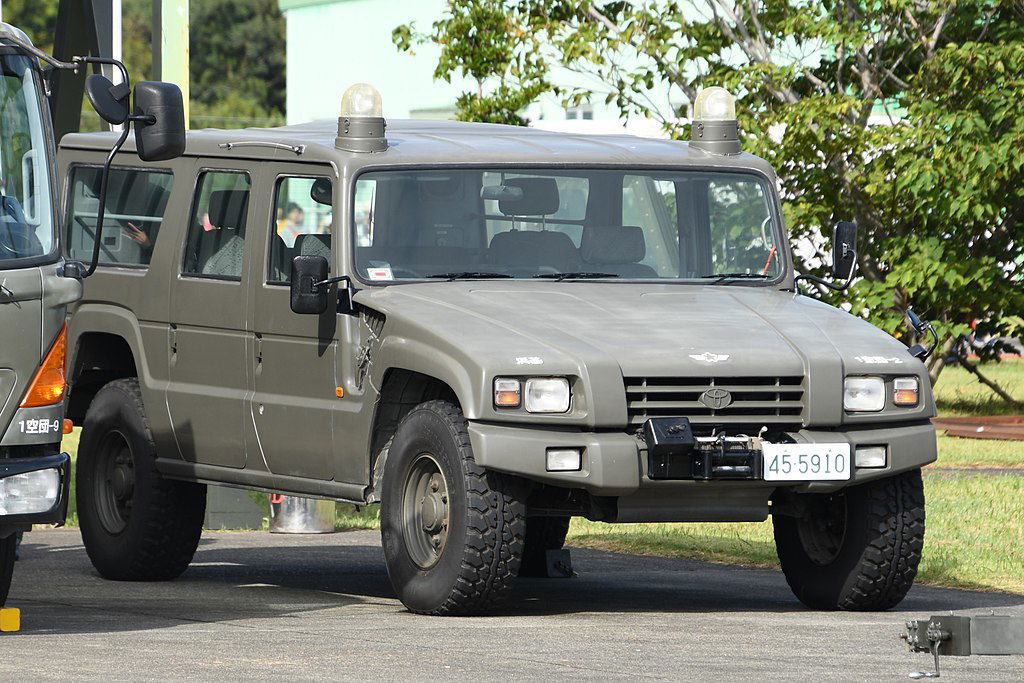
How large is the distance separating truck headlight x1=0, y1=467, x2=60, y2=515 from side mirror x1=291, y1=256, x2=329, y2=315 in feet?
5.80

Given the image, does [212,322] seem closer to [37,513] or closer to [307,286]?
[307,286]

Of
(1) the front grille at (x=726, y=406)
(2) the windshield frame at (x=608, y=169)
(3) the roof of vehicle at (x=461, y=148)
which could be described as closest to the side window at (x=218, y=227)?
(3) the roof of vehicle at (x=461, y=148)

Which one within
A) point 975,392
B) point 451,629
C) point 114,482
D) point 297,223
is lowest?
point 975,392

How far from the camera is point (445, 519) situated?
9.57 meters

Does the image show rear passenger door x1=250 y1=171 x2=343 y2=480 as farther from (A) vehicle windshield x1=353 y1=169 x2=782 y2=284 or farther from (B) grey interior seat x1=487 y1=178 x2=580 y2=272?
(B) grey interior seat x1=487 y1=178 x2=580 y2=272

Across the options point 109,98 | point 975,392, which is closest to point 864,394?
point 109,98

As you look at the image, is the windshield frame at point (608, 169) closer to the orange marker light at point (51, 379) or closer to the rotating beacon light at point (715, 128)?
the rotating beacon light at point (715, 128)

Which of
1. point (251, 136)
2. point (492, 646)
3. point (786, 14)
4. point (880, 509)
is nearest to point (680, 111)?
point (786, 14)

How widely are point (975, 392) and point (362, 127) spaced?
18454 mm

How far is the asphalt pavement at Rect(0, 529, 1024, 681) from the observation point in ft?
26.1

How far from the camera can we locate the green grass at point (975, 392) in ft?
81.7

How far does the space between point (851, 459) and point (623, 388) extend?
102 centimetres

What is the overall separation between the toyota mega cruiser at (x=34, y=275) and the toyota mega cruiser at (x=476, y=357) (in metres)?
1.44

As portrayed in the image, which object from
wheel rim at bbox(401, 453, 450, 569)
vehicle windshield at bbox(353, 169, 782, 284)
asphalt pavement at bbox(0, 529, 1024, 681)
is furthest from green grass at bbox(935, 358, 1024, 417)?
wheel rim at bbox(401, 453, 450, 569)
